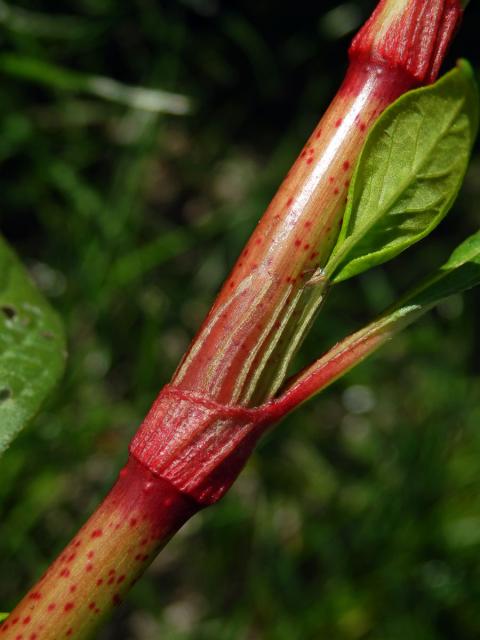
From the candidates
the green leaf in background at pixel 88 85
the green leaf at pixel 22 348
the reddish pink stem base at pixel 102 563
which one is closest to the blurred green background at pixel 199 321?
the green leaf in background at pixel 88 85

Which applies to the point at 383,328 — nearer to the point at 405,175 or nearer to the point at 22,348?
the point at 405,175

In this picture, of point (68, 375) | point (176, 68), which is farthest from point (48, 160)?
point (68, 375)

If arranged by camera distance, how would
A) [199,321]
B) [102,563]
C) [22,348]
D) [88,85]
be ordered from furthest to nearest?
[199,321] → [88,85] → [22,348] → [102,563]

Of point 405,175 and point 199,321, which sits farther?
point 199,321

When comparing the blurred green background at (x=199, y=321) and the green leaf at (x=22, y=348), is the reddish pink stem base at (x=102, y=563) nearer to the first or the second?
the green leaf at (x=22, y=348)

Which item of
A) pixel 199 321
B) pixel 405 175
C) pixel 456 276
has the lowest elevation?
pixel 199 321

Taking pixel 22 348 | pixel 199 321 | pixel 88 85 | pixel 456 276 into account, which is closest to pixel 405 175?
pixel 456 276

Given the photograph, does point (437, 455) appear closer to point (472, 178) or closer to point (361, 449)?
point (361, 449)
